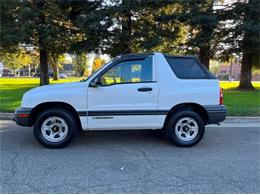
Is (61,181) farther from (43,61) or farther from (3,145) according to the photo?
(43,61)

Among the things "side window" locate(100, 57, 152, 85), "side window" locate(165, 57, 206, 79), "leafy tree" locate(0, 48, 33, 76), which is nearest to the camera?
"side window" locate(100, 57, 152, 85)

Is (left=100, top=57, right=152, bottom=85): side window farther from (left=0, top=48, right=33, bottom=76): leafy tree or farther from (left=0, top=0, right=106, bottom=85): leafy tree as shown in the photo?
(left=0, top=48, right=33, bottom=76): leafy tree

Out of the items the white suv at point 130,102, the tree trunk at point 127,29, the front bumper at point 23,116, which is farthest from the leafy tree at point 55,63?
the white suv at point 130,102

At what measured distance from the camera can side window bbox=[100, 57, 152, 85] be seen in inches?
212

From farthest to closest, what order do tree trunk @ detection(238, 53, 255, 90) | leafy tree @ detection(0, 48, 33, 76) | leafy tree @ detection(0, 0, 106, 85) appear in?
tree trunk @ detection(238, 53, 255, 90) < leafy tree @ detection(0, 48, 33, 76) < leafy tree @ detection(0, 0, 106, 85)

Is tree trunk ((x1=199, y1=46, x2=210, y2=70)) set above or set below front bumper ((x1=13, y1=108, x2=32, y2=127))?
above

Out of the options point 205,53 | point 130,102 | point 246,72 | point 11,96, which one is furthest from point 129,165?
point 246,72

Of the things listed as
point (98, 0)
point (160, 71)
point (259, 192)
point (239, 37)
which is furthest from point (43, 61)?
point (259, 192)

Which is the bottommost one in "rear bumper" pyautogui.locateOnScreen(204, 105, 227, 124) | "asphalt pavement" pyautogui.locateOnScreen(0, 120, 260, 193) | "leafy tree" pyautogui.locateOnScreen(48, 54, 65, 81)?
"asphalt pavement" pyautogui.locateOnScreen(0, 120, 260, 193)

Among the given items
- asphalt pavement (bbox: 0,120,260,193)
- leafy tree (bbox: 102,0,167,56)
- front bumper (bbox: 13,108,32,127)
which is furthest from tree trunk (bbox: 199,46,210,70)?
front bumper (bbox: 13,108,32,127)

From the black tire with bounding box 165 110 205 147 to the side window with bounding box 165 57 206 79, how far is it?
0.78 m

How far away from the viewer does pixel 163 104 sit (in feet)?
17.8

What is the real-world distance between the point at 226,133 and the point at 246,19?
12.8 m

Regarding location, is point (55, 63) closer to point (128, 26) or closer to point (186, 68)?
point (128, 26)
